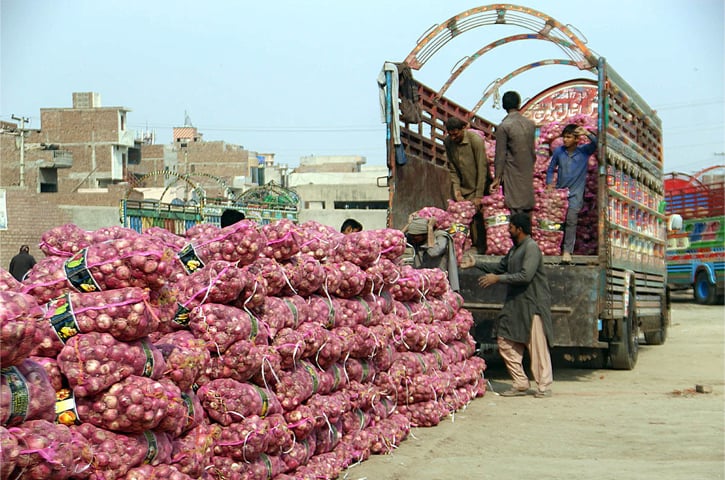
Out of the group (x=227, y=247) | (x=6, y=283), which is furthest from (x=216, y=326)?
(x=6, y=283)

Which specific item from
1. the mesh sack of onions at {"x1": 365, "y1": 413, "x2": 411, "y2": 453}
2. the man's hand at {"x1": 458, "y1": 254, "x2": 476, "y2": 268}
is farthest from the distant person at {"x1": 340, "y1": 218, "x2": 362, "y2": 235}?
the mesh sack of onions at {"x1": 365, "y1": 413, "x2": 411, "y2": 453}

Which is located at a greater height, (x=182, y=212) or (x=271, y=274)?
(x=182, y=212)

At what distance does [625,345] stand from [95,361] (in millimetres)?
8737

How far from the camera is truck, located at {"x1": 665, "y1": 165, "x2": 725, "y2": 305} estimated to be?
26.0 m

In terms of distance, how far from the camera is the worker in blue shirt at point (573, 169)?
412 inches

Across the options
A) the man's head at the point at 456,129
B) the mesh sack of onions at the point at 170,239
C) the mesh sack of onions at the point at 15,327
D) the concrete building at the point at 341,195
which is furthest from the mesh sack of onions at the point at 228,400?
the concrete building at the point at 341,195

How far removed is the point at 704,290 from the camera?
26.7m

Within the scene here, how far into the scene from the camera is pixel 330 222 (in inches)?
1586

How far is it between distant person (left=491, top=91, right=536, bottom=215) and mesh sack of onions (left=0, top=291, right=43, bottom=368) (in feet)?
24.5

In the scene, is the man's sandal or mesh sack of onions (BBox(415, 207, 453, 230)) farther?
mesh sack of onions (BBox(415, 207, 453, 230))

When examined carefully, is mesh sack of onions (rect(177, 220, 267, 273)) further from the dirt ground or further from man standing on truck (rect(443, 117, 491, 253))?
man standing on truck (rect(443, 117, 491, 253))

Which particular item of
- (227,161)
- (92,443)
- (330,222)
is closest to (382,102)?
(92,443)

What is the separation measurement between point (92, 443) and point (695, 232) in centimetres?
2519

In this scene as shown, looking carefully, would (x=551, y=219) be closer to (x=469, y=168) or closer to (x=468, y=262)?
(x=469, y=168)
